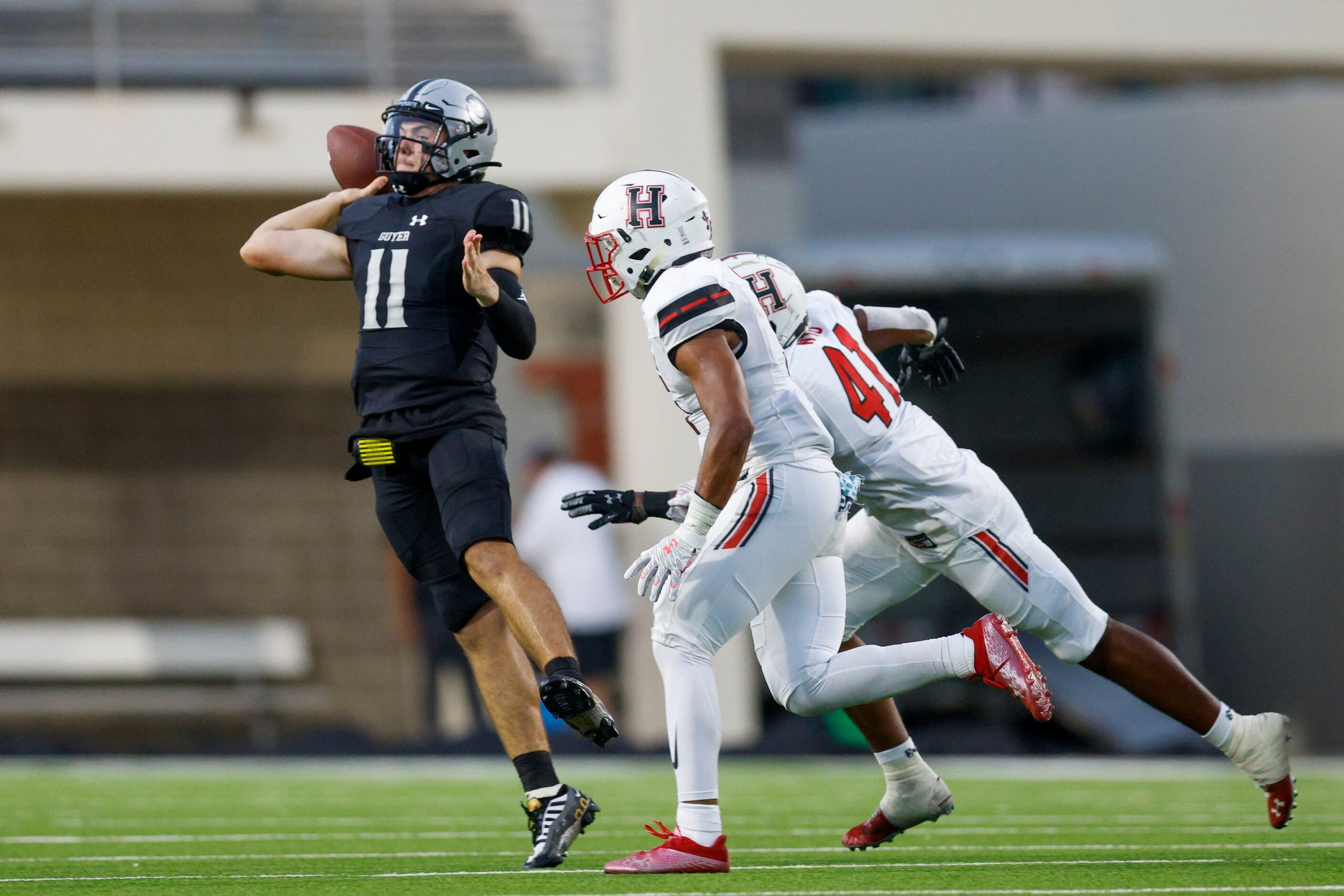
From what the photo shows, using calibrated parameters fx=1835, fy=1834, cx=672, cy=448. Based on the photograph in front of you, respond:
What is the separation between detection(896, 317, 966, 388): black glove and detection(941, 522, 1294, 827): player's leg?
75 cm

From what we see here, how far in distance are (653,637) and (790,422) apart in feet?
2.03

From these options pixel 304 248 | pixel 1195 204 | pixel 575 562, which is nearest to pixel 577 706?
pixel 304 248

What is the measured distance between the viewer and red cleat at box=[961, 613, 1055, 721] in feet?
14.5

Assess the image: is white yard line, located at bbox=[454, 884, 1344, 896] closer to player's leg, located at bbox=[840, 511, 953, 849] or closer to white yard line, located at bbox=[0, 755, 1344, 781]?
player's leg, located at bbox=[840, 511, 953, 849]

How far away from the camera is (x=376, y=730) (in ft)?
42.2

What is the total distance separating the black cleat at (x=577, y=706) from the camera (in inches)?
171

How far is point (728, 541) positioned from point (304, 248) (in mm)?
1620

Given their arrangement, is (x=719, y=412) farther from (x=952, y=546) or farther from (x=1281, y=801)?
(x=1281, y=801)

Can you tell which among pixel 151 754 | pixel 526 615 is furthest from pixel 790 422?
pixel 151 754

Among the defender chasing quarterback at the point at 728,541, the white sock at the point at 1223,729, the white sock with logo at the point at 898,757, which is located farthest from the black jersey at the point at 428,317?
the white sock at the point at 1223,729

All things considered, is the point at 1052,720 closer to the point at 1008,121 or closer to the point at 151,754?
the point at 1008,121

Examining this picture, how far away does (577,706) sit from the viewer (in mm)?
4352

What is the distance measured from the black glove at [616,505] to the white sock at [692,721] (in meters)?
0.31

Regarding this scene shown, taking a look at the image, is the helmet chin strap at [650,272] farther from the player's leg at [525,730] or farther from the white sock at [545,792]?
the white sock at [545,792]
